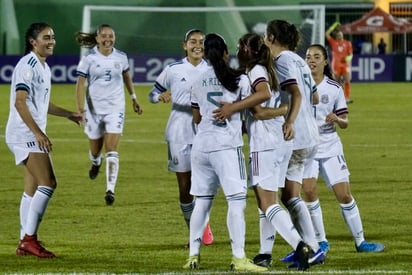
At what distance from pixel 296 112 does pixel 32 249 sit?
2924mm

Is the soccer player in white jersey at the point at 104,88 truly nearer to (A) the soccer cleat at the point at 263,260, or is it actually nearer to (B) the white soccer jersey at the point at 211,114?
(A) the soccer cleat at the point at 263,260

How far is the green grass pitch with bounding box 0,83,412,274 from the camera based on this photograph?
11742 millimetres

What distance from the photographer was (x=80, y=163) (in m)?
22.9

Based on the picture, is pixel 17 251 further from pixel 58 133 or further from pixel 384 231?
pixel 58 133

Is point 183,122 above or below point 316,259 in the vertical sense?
above

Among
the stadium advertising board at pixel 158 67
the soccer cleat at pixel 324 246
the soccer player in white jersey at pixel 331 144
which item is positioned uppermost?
the soccer player in white jersey at pixel 331 144

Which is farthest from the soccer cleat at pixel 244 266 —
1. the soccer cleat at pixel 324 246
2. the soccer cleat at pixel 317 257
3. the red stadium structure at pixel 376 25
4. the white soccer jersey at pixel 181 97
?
the red stadium structure at pixel 376 25

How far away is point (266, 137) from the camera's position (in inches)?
435

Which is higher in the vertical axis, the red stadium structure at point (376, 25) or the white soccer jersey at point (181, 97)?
the white soccer jersey at point (181, 97)

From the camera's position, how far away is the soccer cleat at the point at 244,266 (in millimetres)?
10789

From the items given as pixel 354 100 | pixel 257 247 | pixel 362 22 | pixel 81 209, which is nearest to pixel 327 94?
pixel 257 247

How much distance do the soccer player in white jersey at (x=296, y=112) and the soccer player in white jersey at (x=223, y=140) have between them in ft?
1.52

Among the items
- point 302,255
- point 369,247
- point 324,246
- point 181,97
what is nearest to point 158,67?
point 181,97

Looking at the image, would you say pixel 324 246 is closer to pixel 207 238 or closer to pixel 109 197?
pixel 207 238
